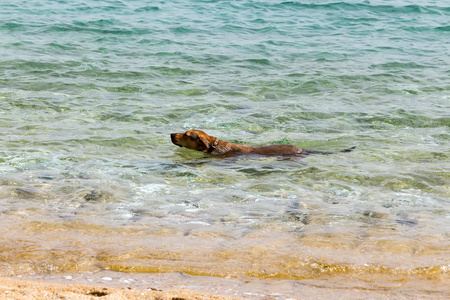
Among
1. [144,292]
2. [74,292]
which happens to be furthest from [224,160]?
[74,292]

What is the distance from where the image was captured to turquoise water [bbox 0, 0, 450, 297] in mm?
4344

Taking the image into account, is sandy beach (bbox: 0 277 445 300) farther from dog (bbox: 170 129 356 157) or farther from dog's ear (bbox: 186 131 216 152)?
dog's ear (bbox: 186 131 216 152)

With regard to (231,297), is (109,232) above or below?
below

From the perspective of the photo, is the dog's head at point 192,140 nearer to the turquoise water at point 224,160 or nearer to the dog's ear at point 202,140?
the dog's ear at point 202,140

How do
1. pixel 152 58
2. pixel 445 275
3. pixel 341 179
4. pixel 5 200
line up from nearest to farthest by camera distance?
pixel 445 275 → pixel 5 200 → pixel 341 179 → pixel 152 58

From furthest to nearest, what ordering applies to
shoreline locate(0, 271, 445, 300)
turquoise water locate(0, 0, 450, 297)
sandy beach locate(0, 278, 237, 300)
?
turquoise water locate(0, 0, 450, 297) → shoreline locate(0, 271, 445, 300) → sandy beach locate(0, 278, 237, 300)

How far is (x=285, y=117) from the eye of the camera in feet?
33.4

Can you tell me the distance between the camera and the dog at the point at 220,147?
793cm

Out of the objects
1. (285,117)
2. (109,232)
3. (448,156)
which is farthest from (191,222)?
(285,117)

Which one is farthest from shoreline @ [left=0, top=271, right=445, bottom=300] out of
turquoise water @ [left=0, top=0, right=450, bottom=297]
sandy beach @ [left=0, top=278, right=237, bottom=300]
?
turquoise water @ [left=0, top=0, right=450, bottom=297]

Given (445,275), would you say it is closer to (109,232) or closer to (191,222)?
(191,222)

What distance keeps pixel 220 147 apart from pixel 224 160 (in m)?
0.36

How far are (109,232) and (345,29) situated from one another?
60.0 feet

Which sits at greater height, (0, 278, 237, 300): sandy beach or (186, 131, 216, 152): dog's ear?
(0, 278, 237, 300): sandy beach
